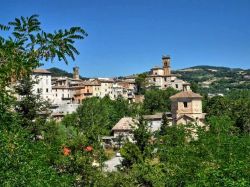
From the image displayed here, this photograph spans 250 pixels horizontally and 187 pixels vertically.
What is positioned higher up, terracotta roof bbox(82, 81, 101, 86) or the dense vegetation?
terracotta roof bbox(82, 81, 101, 86)

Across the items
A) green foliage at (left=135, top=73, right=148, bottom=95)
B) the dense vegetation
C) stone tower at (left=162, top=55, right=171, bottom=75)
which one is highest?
stone tower at (left=162, top=55, right=171, bottom=75)

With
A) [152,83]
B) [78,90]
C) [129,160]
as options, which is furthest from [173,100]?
[152,83]

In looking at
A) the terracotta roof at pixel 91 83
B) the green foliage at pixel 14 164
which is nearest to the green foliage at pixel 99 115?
the terracotta roof at pixel 91 83

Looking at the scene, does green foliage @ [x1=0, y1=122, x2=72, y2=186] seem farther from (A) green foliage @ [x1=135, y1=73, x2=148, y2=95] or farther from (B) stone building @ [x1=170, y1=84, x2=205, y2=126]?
(A) green foliage @ [x1=135, y1=73, x2=148, y2=95]

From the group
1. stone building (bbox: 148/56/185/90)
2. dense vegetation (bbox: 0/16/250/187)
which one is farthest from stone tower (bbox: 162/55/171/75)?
dense vegetation (bbox: 0/16/250/187)

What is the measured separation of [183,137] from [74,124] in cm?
4747

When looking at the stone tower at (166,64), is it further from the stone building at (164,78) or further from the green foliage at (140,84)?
the green foliage at (140,84)

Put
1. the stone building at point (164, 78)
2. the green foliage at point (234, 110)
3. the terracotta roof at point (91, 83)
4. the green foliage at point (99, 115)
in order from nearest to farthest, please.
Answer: the green foliage at point (234, 110) → the green foliage at point (99, 115) → the terracotta roof at point (91, 83) → the stone building at point (164, 78)

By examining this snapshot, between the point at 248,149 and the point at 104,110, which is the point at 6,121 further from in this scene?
the point at 104,110

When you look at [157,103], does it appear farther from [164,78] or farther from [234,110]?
[164,78]

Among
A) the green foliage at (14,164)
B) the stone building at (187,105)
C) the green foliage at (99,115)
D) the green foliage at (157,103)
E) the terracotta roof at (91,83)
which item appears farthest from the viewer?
the terracotta roof at (91,83)

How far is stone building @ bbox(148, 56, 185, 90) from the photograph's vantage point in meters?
124

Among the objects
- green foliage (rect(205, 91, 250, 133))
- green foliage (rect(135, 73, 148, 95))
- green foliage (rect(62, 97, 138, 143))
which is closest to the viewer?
green foliage (rect(205, 91, 250, 133))

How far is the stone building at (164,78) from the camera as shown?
12394 centimetres
